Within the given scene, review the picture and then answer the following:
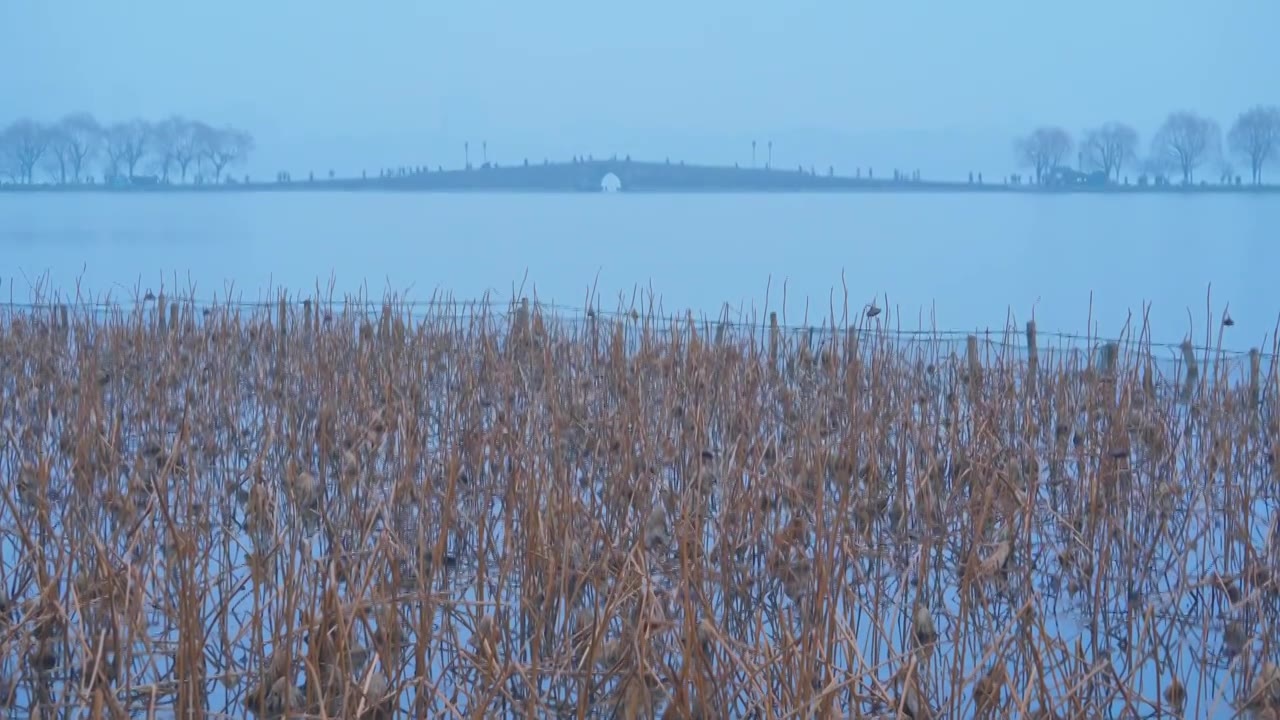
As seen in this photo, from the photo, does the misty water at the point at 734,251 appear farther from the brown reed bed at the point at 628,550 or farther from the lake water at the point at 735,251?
the brown reed bed at the point at 628,550

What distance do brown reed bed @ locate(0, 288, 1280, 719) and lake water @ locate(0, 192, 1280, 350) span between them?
43.2ft

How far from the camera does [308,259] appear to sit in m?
31.4

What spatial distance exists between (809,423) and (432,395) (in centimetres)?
205

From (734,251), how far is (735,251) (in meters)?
0.02

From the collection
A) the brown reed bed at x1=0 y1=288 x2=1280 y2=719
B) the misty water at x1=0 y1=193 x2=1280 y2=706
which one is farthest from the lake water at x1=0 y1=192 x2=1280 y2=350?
the brown reed bed at x1=0 y1=288 x2=1280 y2=719

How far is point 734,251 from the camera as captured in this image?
29.4 m

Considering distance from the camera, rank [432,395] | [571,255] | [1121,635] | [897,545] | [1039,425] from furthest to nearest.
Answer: [571,255], [432,395], [1039,425], [897,545], [1121,635]

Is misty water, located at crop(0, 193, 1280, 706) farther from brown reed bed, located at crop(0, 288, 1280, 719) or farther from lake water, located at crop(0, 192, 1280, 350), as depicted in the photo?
brown reed bed, located at crop(0, 288, 1280, 719)

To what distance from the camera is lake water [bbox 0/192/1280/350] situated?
22.4 m

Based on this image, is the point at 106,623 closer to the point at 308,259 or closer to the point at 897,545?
the point at 897,545

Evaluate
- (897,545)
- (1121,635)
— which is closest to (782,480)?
(897,545)

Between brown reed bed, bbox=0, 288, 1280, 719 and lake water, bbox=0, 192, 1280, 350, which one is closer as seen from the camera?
brown reed bed, bbox=0, 288, 1280, 719

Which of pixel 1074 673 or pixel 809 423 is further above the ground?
pixel 809 423

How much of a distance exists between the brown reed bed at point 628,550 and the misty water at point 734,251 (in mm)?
14305
